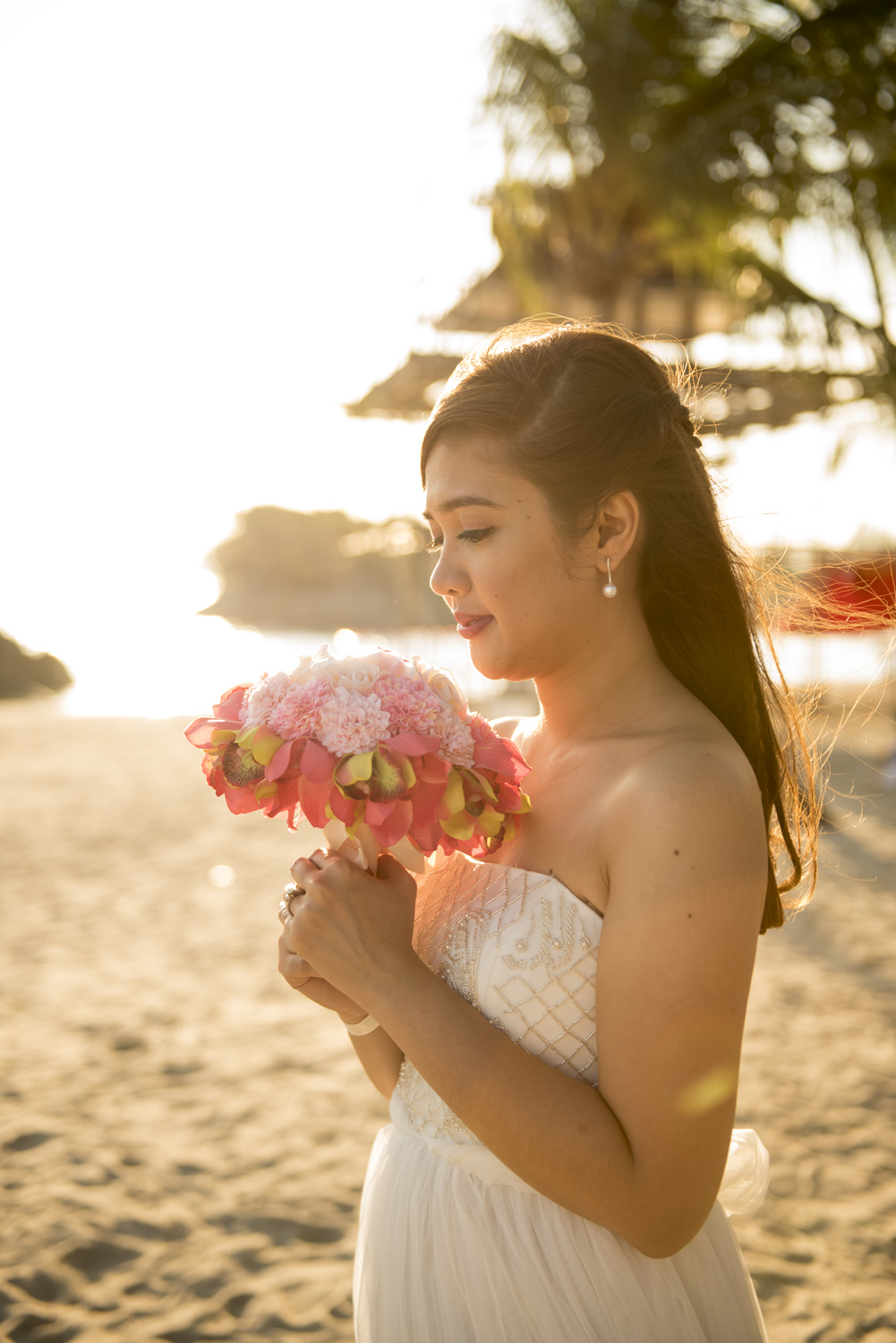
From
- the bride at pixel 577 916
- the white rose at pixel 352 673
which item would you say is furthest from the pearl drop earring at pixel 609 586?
the white rose at pixel 352 673

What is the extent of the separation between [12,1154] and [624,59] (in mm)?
10174

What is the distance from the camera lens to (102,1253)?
3.35m

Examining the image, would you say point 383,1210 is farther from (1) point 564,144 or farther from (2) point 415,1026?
(1) point 564,144

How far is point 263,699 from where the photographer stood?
156cm

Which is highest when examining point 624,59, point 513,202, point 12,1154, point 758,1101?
point 624,59

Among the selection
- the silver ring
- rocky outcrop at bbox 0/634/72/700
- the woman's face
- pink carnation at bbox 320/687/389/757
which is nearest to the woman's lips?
the woman's face

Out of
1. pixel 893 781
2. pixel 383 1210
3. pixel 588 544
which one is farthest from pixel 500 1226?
pixel 893 781

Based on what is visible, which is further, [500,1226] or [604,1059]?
[500,1226]

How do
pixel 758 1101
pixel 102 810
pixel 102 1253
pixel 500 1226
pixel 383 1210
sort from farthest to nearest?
pixel 102 810
pixel 758 1101
pixel 102 1253
pixel 383 1210
pixel 500 1226

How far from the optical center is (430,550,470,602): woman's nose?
67.6 inches

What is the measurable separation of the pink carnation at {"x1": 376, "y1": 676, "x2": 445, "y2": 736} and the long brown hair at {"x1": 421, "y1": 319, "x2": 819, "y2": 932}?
0.42m

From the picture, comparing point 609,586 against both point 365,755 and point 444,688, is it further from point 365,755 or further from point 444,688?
point 365,755

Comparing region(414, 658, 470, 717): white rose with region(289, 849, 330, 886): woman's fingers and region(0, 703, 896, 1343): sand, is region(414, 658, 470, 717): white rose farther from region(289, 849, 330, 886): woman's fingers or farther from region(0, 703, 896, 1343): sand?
region(0, 703, 896, 1343): sand

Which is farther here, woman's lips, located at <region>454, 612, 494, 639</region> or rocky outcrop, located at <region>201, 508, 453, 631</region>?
rocky outcrop, located at <region>201, 508, 453, 631</region>
